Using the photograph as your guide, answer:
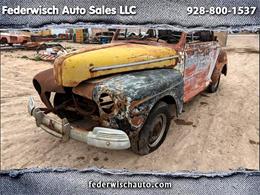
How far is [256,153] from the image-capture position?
1.49m

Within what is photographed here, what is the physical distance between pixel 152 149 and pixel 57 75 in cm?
69

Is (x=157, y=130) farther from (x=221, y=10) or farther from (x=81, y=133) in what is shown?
(x=221, y=10)

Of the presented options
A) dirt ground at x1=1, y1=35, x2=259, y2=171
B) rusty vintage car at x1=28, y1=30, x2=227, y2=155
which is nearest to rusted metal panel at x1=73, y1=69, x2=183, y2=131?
rusty vintage car at x1=28, y1=30, x2=227, y2=155

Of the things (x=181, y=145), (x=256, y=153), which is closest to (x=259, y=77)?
(x=256, y=153)

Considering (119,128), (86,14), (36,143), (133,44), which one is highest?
(86,14)

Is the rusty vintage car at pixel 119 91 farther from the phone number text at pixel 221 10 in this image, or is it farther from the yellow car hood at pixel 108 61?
the phone number text at pixel 221 10

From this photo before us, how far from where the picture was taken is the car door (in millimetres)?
1588

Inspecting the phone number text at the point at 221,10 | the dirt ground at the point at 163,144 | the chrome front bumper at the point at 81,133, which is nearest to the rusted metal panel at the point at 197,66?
the dirt ground at the point at 163,144

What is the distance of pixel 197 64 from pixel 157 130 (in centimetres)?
58

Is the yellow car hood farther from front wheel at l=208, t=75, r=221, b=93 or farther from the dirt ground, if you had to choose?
front wheel at l=208, t=75, r=221, b=93

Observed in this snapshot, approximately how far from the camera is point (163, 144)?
5.04 ft

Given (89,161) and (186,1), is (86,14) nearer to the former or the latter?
(186,1)

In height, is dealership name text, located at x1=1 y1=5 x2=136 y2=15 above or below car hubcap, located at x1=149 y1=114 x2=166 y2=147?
above

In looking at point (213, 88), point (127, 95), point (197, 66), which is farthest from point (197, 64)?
point (127, 95)
